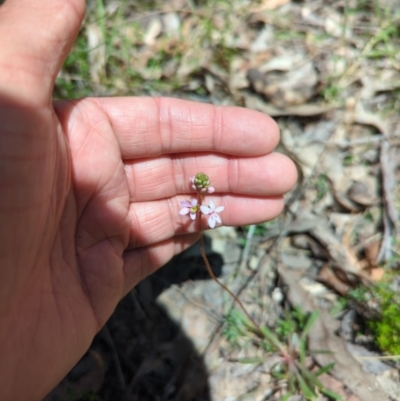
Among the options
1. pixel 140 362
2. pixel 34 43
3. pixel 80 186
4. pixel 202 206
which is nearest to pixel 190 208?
pixel 202 206

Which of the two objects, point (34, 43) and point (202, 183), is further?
point (202, 183)

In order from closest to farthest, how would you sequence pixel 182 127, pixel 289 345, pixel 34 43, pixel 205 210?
1. pixel 34 43
2. pixel 205 210
3. pixel 182 127
4. pixel 289 345

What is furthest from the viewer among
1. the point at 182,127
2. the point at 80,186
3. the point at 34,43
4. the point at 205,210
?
the point at 182,127

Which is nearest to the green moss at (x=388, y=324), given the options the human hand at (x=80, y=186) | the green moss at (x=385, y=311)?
the green moss at (x=385, y=311)

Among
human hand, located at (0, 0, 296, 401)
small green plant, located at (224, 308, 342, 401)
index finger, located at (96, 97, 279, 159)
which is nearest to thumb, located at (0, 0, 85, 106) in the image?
human hand, located at (0, 0, 296, 401)

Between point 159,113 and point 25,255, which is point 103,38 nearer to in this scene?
point 159,113

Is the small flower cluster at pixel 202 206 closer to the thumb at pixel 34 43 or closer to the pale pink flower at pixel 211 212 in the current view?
the pale pink flower at pixel 211 212

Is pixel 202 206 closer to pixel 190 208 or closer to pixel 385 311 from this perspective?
pixel 190 208

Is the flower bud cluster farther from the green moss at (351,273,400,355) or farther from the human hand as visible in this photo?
the green moss at (351,273,400,355)
